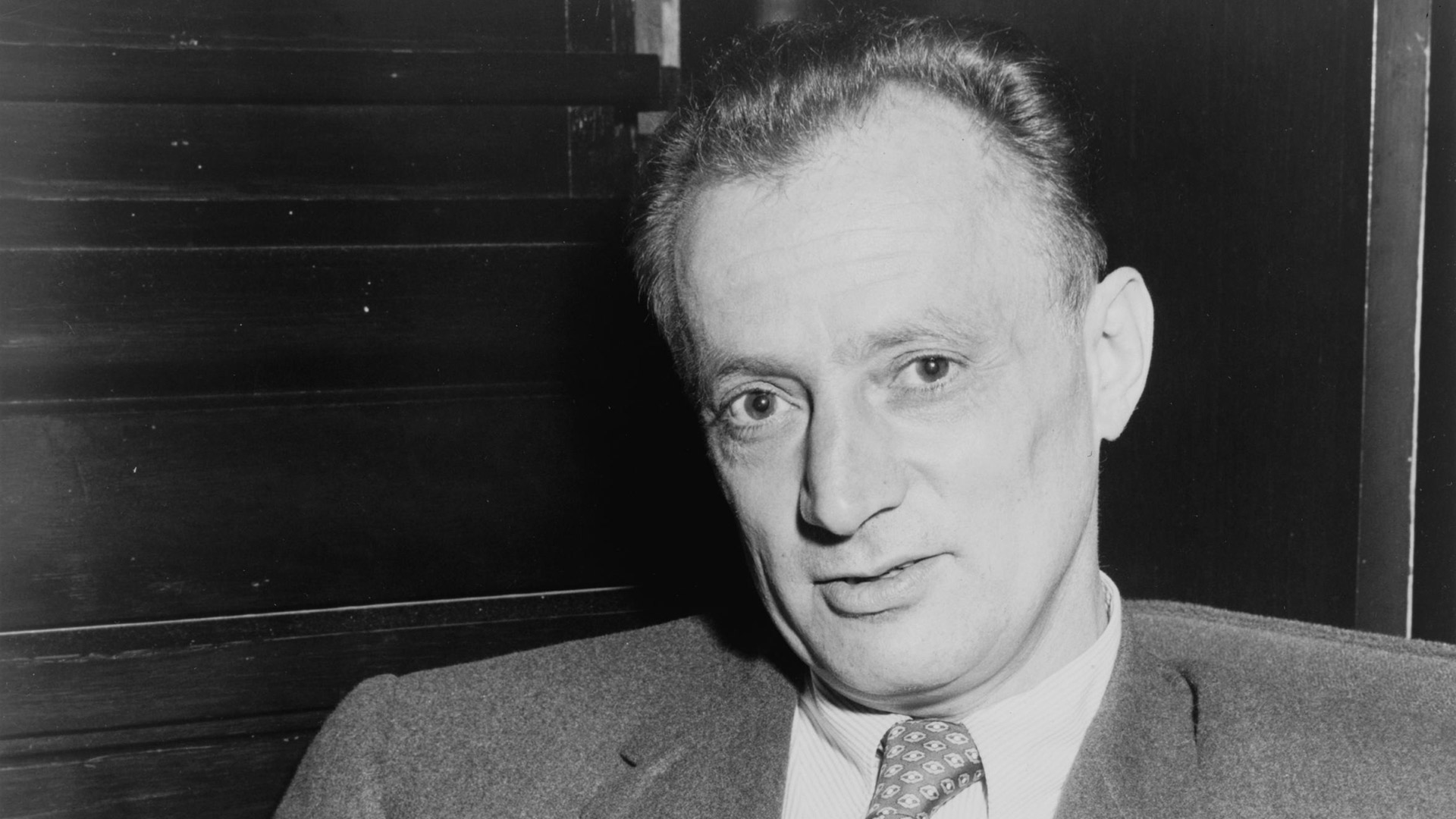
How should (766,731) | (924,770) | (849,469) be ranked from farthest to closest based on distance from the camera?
(766,731)
(924,770)
(849,469)

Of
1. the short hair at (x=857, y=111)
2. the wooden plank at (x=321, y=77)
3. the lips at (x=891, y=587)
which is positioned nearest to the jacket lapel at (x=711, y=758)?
the lips at (x=891, y=587)

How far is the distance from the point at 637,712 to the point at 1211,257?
90cm

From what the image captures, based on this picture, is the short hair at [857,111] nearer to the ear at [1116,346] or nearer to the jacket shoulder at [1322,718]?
the ear at [1116,346]

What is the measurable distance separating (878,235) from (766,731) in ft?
1.69

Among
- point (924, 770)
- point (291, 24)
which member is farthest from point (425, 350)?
point (924, 770)

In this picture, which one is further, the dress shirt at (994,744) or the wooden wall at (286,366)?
the wooden wall at (286,366)

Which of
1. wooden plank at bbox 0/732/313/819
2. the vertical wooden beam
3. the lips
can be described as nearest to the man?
the lips

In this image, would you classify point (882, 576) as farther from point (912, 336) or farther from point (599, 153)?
point (599, 153)

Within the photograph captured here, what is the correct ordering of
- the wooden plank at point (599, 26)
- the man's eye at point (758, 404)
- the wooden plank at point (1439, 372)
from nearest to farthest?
the man's eye at point (758, 404)
the wooden plank at point (1439, 372)
the wooden plank at point (599, 26)

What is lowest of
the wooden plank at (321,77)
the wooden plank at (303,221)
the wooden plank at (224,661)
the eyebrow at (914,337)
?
the wooden plank at (224,661)

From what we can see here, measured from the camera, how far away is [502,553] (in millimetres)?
1713

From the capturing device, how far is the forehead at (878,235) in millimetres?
1155

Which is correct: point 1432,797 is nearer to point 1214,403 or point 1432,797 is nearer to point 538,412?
point 1214,403

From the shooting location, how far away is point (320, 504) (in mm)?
1642
